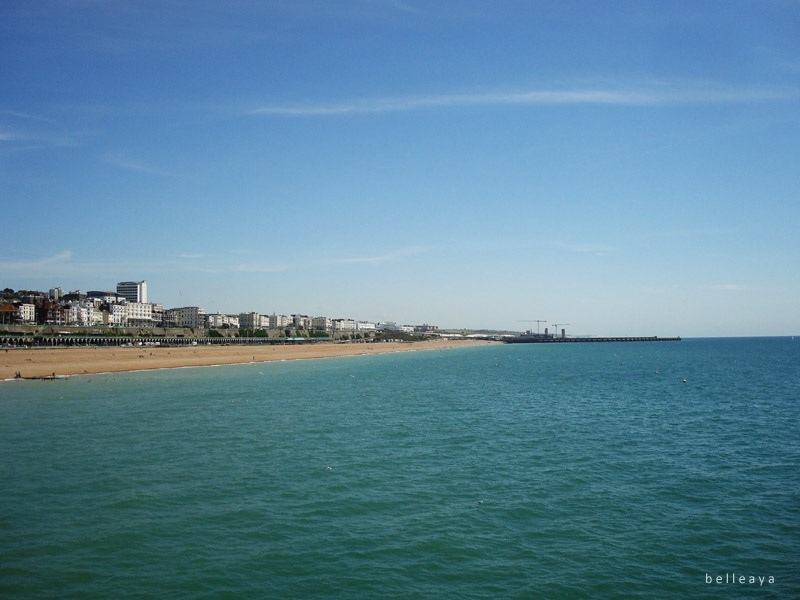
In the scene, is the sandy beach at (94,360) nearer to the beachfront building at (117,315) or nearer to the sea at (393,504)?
the sea at (393,504)

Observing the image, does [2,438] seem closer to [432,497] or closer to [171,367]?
[432,497]

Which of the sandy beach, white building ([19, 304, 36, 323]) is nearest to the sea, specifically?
the sandy beach

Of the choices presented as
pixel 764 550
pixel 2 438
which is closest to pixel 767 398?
pixel 764 550

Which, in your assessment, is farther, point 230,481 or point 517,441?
point 517,441

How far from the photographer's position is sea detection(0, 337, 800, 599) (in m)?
11.2

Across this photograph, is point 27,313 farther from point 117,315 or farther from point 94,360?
point 94,360

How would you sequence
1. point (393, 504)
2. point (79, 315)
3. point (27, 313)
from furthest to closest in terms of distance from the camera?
point (79, 315) → point (27, 313) → point (393, 504)

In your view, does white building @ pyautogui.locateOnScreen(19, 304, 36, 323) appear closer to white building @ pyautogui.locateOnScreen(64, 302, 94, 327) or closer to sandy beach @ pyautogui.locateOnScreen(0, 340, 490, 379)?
white building @ pyautogui.locateOnScreen(64, 302, 94, 327)

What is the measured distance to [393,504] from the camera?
15328mm

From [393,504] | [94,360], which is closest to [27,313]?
[94,360]

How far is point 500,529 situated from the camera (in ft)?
44.9

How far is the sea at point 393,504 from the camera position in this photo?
441 inches

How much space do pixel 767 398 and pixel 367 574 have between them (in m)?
41.2

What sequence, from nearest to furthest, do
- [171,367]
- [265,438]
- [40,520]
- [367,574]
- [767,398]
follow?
1. [367,574]
2. [40,520]
3. [265,438]
4. [767,398]
5. [171,367]
